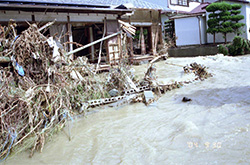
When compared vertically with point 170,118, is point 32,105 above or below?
above

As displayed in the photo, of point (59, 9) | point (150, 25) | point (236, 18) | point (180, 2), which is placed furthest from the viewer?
point (180, 2)

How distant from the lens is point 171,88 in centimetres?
837

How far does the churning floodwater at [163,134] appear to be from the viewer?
3.94m

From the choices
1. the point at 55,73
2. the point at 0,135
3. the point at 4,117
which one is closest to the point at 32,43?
the point at 55,73

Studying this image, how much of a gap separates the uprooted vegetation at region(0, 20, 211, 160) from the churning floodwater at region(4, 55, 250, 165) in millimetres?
315

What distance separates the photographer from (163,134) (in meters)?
4.84

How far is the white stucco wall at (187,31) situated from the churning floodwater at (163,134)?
13.1 m

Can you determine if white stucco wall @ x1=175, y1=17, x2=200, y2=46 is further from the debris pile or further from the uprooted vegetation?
the uprooted vegetation

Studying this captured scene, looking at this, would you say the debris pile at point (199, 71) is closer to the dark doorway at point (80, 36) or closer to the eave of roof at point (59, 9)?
the eave of roof at point (59, 9)

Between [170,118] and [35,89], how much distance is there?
314 centimetres

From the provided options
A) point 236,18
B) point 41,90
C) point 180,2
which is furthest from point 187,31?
point 41,90

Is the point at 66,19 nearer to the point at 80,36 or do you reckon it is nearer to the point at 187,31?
the point at 80,36

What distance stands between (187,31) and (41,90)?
1744 cm

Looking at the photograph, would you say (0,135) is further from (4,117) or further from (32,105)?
(32,105)
